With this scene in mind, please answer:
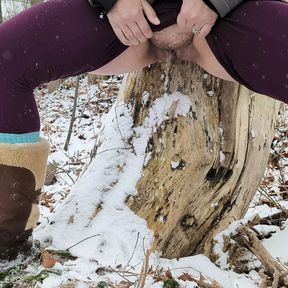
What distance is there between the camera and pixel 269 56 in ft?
4.69

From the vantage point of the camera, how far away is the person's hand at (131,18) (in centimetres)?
149

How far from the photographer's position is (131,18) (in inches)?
58.9

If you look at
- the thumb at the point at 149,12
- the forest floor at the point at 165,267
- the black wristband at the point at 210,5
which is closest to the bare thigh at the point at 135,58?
the thumb at the point at 149,12

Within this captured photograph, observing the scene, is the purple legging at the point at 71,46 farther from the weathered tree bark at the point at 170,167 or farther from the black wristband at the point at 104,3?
the weathered tree bark at the point at 170,167

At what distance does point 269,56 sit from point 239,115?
55 cm

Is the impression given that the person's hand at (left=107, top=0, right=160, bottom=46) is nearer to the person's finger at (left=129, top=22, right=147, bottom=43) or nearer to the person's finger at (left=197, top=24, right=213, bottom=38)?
the person's finger at (left=129, top=22, right=147, bottom=43)

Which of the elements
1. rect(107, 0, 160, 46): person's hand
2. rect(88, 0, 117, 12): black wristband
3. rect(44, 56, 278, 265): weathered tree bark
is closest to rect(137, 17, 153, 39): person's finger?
rect(107, 0, 160, 46): person's hand

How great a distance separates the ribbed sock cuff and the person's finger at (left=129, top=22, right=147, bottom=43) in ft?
1.52

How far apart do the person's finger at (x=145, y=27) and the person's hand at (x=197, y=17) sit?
0.32 feet

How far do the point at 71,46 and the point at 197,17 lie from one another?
41 centimetres

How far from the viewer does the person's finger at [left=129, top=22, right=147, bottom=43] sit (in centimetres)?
152

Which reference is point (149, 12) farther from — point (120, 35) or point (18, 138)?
point (18, 138)

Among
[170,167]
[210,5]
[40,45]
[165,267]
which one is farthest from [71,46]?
[165,267]

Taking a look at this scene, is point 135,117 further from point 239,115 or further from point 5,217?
point 5,217
